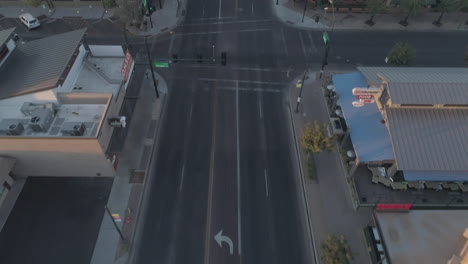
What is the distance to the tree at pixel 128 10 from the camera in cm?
5878

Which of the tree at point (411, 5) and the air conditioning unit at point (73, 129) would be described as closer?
the air conditioning unit at point (73, 129)

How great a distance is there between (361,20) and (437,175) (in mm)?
42066

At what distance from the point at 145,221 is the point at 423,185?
33.4 metres

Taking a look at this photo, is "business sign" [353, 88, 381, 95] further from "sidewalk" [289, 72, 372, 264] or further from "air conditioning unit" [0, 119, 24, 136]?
"air conditioning unit" [0, 119, 24, 136]

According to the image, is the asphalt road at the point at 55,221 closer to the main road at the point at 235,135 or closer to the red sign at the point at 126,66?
the main road at the point at 235,135

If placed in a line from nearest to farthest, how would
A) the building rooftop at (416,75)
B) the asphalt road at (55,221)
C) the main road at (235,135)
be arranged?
the asphalt road at (55,221)
the main road at (235,135)
the building rooftop at (416,75)

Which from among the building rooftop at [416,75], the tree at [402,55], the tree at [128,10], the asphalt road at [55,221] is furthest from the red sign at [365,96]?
the tree at [128,10]

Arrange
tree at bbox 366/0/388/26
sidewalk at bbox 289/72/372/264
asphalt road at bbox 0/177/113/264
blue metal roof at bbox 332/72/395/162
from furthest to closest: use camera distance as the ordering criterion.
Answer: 1. tree at bbox 366/0/388/26
2. blue metal roof at bbox 332/72/395/162
3. sidewalk at bbox 289/72/372/264
4. asphalt road at bbox 0/177/113/264

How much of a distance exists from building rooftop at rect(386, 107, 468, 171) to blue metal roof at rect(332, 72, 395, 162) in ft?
7.08

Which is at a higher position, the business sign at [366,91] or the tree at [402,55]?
the tree at [402,55]

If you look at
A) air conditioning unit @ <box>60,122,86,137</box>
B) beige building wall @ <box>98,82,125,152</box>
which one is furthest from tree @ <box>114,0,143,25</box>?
air conditioning unit @ <box>60,122,86,137</box>

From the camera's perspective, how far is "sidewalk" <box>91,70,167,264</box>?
118 feet

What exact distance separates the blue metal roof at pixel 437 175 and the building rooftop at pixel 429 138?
117 cm

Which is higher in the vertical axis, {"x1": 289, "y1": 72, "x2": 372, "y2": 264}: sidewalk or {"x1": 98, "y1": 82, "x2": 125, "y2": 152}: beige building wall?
{"x1": 98, "y1": 82, "x2": 125, "y2": 152}: beige building wall
